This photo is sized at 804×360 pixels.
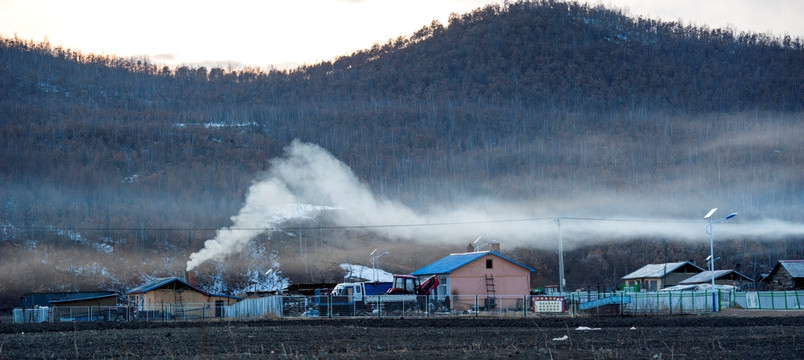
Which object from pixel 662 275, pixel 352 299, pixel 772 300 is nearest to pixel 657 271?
pixel 662 275

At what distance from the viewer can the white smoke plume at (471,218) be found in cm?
13925

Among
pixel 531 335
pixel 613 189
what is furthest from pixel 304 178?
pixel 531 335

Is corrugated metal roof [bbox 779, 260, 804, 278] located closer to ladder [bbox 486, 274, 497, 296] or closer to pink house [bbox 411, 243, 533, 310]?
pink house [bbox 411, 243, 533, 310]

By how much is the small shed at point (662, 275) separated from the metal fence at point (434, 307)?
2918cm

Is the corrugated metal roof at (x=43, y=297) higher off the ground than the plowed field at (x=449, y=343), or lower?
higher

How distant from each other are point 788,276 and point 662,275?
1404cm

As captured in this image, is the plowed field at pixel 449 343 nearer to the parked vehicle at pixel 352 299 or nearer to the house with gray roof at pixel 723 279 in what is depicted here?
the parked vehicle at pixel 352 299

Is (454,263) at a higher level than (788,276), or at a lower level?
higher

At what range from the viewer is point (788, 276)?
7588cm

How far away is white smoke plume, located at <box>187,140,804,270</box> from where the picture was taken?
139 m

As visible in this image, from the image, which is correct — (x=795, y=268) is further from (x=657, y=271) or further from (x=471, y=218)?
(x=471, y=218)

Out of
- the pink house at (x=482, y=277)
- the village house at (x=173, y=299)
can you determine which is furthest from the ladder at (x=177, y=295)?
the pink house at (x=482, y=277)

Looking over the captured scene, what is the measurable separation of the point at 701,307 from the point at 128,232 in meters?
100

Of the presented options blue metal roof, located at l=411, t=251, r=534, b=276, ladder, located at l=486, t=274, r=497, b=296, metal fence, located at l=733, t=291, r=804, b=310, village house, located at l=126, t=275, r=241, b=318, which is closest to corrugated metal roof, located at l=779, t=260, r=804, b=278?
metal fence, located at l=733, t=291, r=804, b=310
